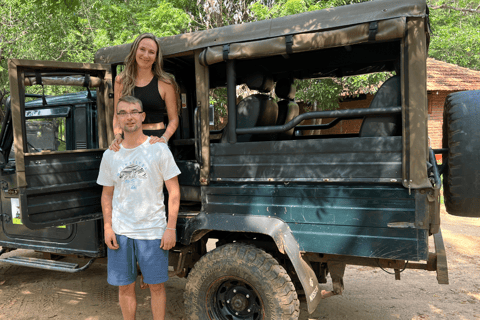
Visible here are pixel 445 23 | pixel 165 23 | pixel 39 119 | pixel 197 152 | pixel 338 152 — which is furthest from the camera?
pixel 445 23

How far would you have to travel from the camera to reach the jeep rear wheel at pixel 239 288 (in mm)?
2855

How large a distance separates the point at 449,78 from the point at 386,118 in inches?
477

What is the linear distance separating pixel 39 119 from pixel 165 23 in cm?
507

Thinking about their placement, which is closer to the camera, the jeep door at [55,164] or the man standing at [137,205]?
the man standing at [137,205]

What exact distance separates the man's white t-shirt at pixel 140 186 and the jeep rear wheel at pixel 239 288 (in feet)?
1.73

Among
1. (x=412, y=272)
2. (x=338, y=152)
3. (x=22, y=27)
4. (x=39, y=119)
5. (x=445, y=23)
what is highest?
(x=445, y=23)

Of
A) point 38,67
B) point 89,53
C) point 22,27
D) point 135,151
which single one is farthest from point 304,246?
point 22,27

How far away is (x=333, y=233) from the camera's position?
271cm

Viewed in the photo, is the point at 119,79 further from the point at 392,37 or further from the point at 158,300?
the point at 392,37

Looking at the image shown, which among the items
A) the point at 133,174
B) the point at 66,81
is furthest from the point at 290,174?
the point at 66,81

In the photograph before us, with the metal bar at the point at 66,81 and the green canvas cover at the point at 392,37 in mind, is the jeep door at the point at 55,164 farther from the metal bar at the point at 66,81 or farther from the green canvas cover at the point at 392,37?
the green canvas cover at the point at 392,37

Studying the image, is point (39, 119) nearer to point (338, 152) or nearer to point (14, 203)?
point (14, 203)

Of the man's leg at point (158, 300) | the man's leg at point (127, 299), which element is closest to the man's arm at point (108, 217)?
the man's leg at point (127, 299)

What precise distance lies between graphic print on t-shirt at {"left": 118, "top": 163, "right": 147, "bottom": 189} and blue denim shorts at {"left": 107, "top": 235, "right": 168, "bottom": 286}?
395mm
